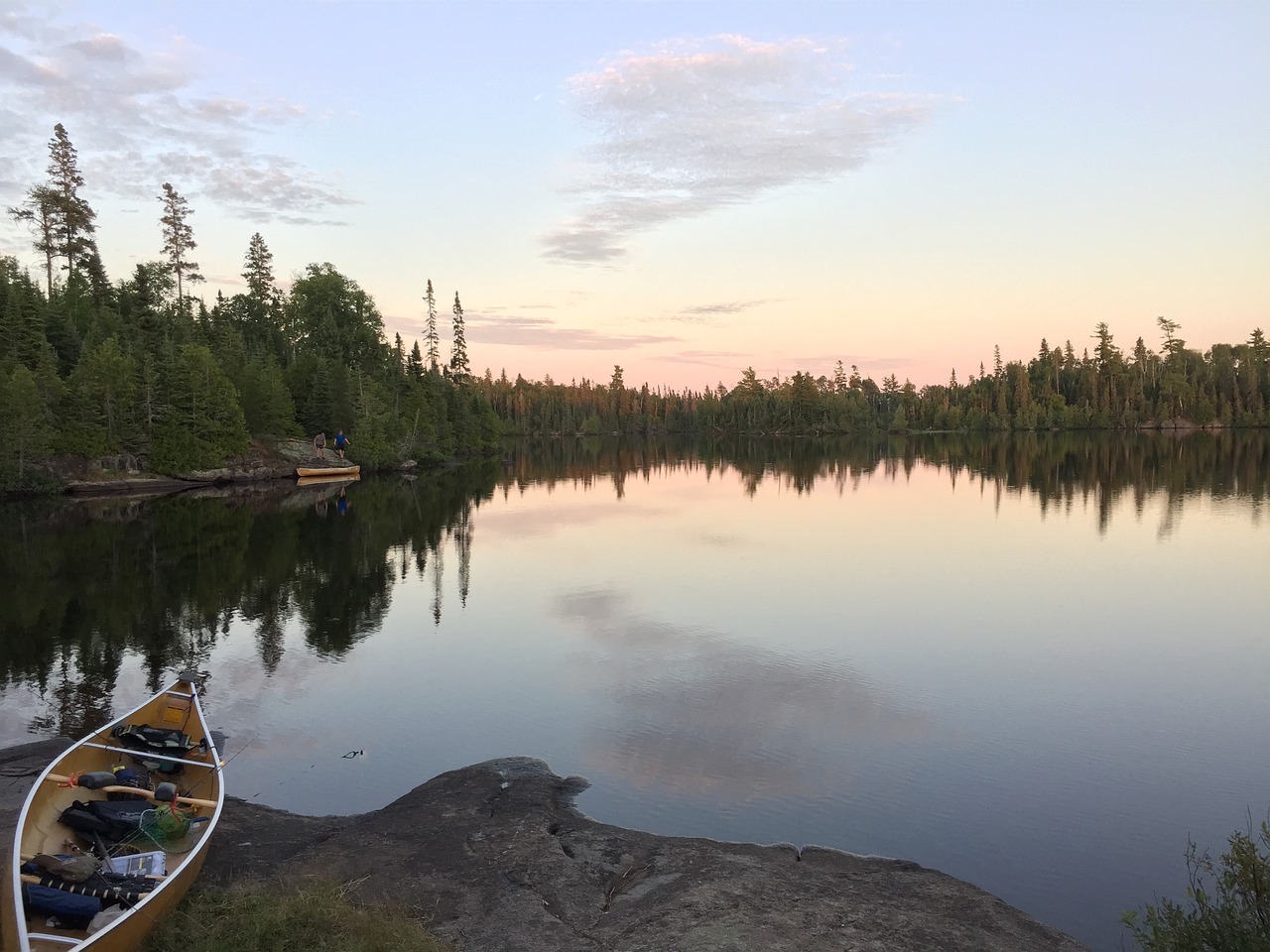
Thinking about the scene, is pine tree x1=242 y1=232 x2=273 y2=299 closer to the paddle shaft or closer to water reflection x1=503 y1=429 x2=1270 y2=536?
water reflection x1=503 y1=429 x2=1270 y2=536

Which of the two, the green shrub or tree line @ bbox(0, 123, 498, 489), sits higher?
tree line @ bbox(0, 123, 498, 489)

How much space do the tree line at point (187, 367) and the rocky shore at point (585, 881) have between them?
56070 mm

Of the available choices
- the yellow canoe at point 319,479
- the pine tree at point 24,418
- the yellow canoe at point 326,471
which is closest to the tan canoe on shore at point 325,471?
the yellow canoe at point 326,471

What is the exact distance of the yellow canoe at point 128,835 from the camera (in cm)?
759

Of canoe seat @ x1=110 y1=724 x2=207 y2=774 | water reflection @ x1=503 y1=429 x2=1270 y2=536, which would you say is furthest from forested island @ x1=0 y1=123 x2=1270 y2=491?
canoe seat @ x1=110 y1=724 x2=207 y2=774

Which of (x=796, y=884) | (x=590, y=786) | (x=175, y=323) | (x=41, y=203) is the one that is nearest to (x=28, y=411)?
(x=175, y=323)

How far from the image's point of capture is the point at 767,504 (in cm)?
5262

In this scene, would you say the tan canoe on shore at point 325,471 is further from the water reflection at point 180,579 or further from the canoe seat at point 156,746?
the canoe seat at point 156,746

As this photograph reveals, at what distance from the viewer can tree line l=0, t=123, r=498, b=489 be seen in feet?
196

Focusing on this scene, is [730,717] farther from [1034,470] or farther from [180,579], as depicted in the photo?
[1034,470]

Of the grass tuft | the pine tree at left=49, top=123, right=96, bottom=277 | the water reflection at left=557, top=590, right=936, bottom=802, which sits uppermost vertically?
the pine tree at left=49, top=123, right=96, bottom=277

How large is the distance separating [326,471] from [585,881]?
72672mm

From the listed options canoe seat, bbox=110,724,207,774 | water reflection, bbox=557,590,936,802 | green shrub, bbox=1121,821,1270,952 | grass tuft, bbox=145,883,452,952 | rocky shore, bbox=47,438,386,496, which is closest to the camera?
green shrub, bbox=1121,821,1270,952

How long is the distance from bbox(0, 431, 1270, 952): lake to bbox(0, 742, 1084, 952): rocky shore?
90 cm
